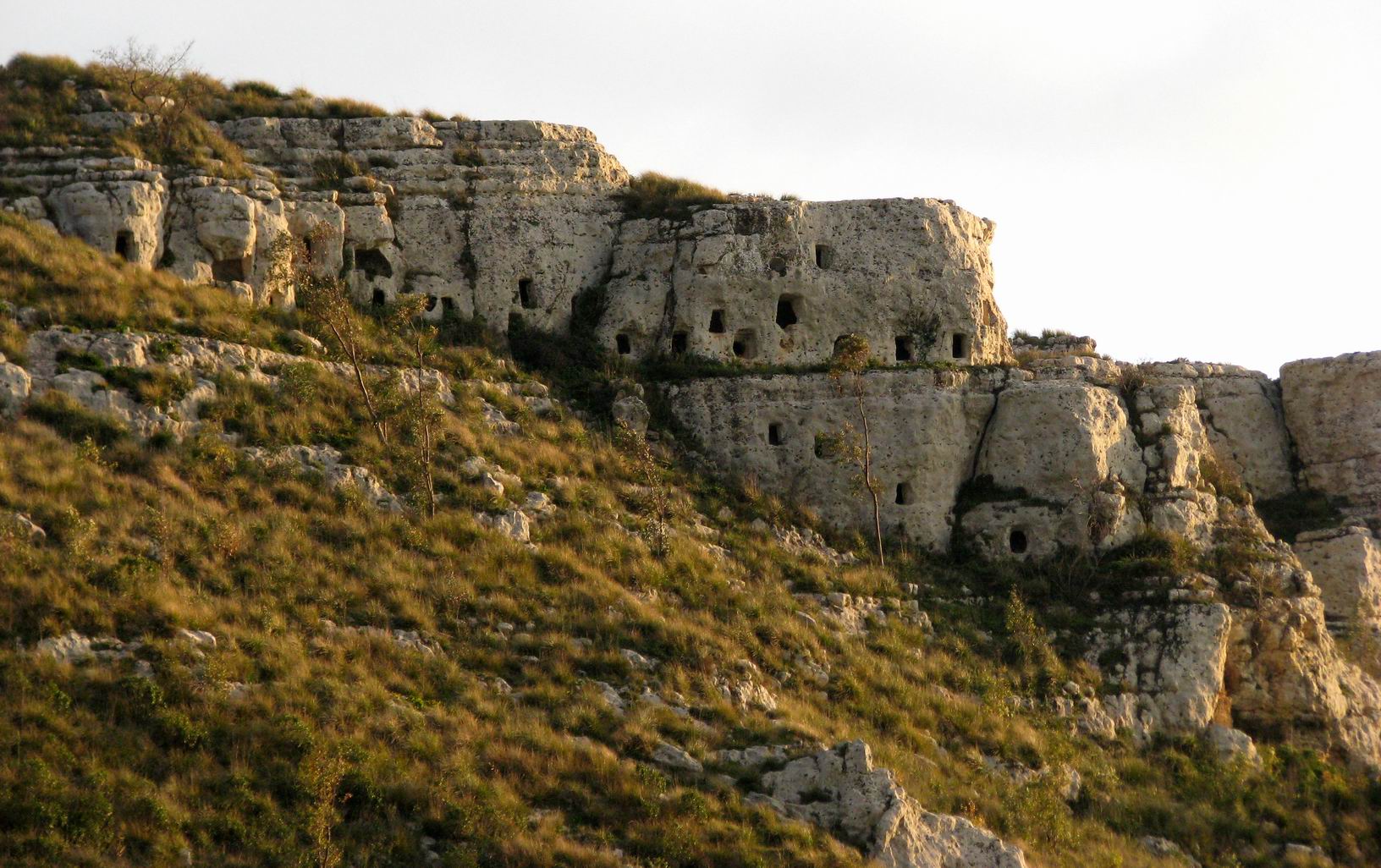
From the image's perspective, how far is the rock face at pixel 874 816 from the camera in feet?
62.4

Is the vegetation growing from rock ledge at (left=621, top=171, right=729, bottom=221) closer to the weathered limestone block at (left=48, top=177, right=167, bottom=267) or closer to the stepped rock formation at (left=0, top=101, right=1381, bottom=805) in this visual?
the stepped rock formation at (left=0, top=101, right=1381, bottom=805)

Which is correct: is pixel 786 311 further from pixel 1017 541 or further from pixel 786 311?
pixel 1017 541

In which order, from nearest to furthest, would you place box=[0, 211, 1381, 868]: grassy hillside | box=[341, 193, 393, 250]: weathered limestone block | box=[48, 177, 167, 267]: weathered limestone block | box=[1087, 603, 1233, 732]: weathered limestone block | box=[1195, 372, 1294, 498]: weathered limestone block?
box=[0, 211, 1381, 868]: grassy hillside
box=[1087, 603, 1233, 732]: weathered limestone block
box=[48, 177, 167, 267]: weathered limestone block
box=[341, 193, 393, 250]: weathered limestone block
box=[1195, 372, 1294, 498]: weathered limestone block

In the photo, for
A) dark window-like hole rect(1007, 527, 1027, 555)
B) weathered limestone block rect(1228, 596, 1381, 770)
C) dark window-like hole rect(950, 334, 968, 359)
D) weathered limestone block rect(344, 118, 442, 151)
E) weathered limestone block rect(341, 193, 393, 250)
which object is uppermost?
weathered limestone block rect(344, 118, 442, 151)

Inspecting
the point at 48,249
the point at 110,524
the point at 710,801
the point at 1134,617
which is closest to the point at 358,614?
the point at 110,524

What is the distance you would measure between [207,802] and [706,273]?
18934mm

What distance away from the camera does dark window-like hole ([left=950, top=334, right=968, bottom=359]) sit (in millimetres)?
32844

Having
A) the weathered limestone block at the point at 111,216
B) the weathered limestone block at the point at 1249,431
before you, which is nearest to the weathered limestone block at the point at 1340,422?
the weathered limestone block at the point at 1249,431

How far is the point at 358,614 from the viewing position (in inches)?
854

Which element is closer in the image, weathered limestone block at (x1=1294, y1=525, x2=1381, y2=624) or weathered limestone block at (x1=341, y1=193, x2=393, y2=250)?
weathered limestone block at (x1=1294, y1=525, x2=1381, y2=624)

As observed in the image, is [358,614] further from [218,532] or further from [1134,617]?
[1134,617]

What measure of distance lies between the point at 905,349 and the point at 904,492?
395 cm

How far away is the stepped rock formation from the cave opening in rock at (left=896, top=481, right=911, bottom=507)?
297 mm

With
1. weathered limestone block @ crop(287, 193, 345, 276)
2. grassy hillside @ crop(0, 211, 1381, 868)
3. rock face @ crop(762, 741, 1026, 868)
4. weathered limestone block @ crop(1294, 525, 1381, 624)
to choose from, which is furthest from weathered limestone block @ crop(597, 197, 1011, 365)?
rock face @ crop(762, 741, 1026, 868)
